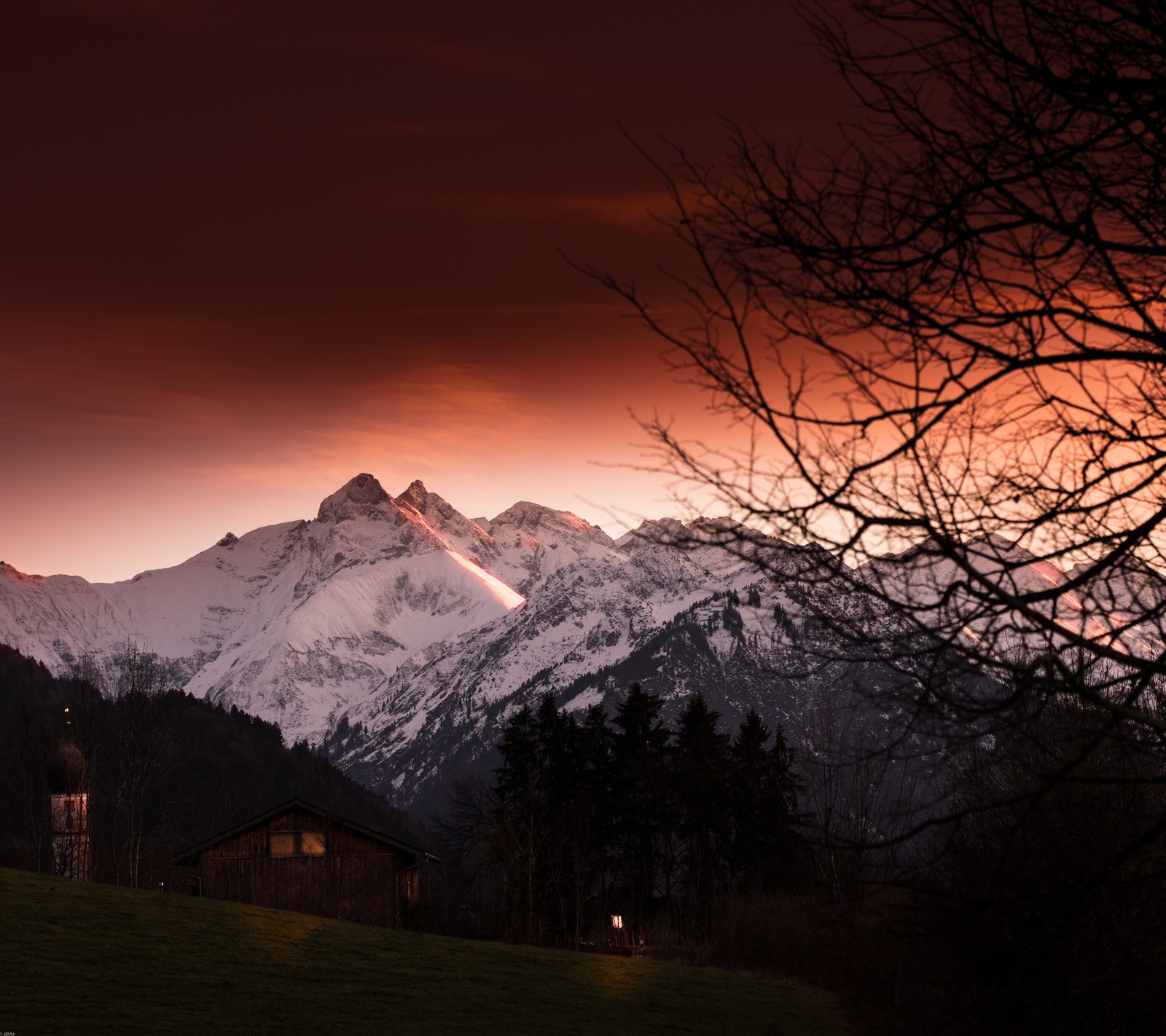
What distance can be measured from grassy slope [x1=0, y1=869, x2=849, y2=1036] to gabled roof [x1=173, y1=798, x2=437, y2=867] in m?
13.1

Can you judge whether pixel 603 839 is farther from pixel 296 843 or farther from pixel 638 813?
pixel 296 843

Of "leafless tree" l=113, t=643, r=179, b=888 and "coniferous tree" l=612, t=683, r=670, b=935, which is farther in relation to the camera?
"leafless tree" l=113, t=643, r=179, b=888

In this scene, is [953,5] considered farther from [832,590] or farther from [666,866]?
[666,866]

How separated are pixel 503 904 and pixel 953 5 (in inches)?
2159

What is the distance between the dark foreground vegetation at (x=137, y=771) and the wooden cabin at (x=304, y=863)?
7.25 metres

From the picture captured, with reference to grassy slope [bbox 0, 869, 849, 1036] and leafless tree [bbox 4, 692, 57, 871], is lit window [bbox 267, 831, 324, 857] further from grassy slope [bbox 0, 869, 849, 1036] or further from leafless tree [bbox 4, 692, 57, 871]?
leafless tree [bbox 4, 692, 57, 871]

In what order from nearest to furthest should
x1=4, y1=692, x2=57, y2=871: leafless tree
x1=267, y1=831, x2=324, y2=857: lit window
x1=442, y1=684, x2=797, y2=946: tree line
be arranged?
1. x1=267, y1=831, x2=324, y2=857: lit window
2. x1=442, y1=684, x2=797, y2=946: tree line
3. x1=4, y1=692, x2=57, y2=871: leafless tree

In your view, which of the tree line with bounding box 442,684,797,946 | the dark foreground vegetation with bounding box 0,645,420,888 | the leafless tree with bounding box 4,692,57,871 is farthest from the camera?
the leafless tree with bounding box 4,692,57,871

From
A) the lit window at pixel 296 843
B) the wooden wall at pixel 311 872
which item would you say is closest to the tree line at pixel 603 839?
the wooden wall at pixel 311 872

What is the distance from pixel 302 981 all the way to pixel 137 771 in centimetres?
3851

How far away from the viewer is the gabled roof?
48875 millimetres

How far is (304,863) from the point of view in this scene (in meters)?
49.4

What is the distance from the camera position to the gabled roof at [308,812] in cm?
4888

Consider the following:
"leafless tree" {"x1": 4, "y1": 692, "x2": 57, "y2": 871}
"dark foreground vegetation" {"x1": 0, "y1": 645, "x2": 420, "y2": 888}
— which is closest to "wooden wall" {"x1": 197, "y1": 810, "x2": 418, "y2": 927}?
"dark foreground vegetation" {"x1": 0, "y1": 645, "x2": 420, "y2": 888}
